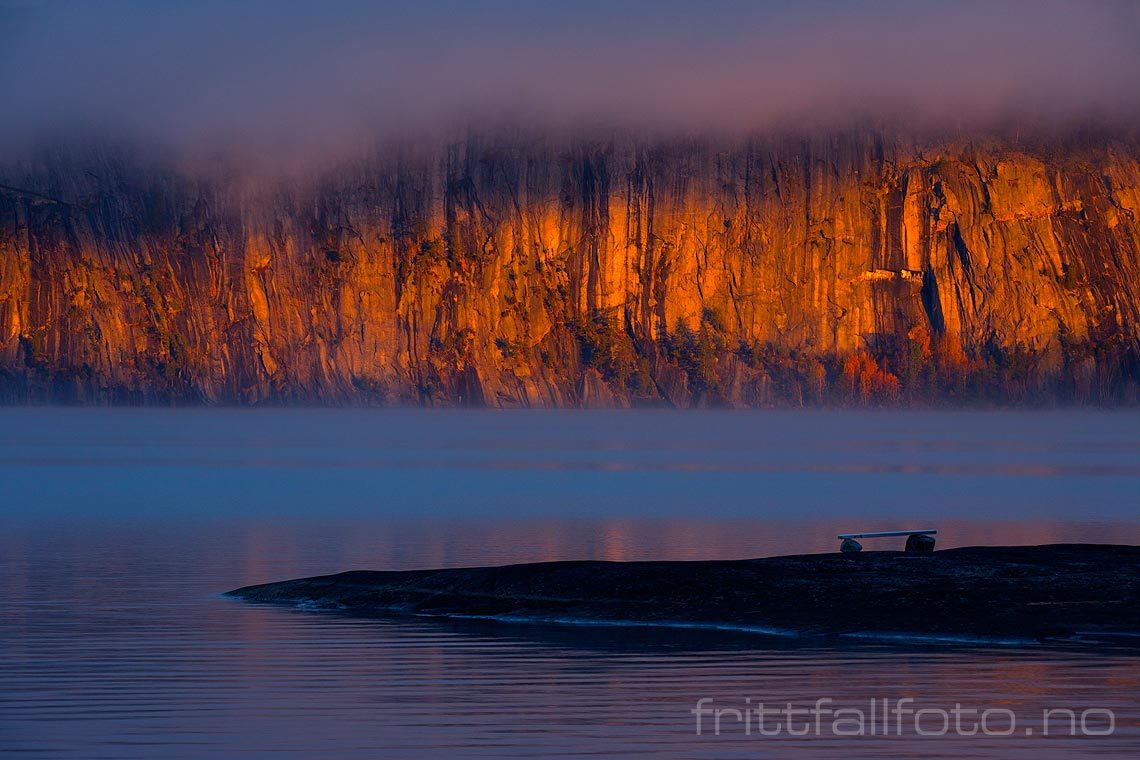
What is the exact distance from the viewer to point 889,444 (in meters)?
104

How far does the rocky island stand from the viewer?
1955 cm

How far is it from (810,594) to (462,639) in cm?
428

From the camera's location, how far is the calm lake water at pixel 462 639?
1379 cm

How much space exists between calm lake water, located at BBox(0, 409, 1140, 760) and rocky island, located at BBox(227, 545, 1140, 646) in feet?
2.41

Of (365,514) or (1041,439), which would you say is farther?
(1041,439)

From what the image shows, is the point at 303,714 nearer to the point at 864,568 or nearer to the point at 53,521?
the point at 864,568

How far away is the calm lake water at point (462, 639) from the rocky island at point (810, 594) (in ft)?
2.41

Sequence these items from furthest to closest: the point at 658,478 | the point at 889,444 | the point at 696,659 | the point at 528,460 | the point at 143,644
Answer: the point at 889,444
the point at 528,460
the point at 658,478
the point at 143,644
the point at 696,659

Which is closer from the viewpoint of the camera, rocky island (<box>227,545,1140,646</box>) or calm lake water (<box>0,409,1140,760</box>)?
calm lake water (<box>0,409,1140,760</box>)

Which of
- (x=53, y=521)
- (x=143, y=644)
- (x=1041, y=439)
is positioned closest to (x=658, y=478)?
(x=53, y=521)

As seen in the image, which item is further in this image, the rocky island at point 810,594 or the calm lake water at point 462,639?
the rocky island at point 810,594

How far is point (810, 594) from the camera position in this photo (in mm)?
20906

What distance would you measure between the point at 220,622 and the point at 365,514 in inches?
849

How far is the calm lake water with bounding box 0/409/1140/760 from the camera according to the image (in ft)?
45.2
